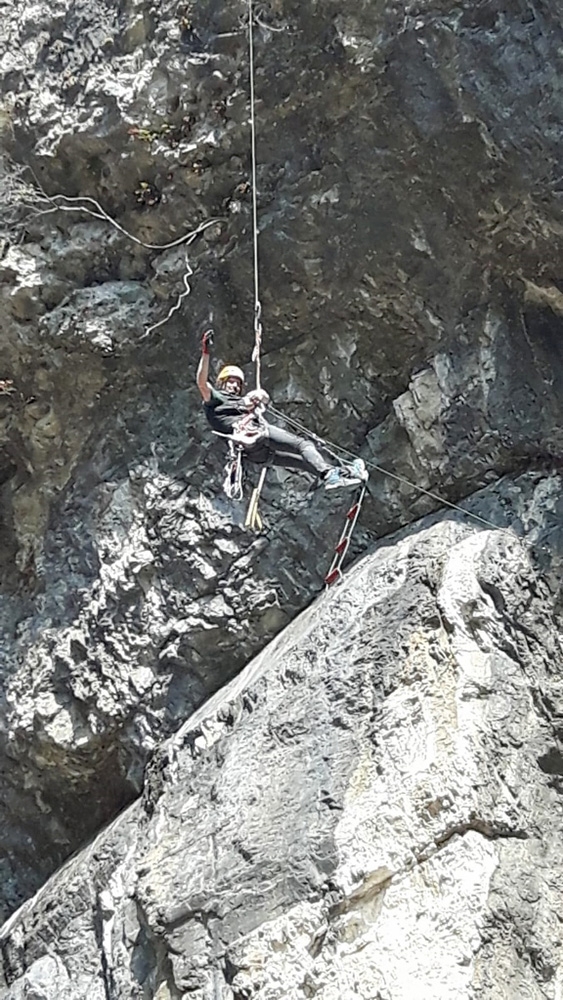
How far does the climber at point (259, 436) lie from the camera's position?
21.3ft

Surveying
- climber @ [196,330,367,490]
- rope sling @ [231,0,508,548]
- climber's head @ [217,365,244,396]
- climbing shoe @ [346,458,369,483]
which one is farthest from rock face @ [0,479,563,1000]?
climber's head @ [217,365,244,396]

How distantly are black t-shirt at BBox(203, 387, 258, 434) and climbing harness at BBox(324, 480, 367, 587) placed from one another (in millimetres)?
1098

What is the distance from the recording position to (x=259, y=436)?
21.6 feet

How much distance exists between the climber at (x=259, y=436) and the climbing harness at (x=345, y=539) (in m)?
0.69

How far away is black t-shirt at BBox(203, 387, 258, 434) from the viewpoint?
22.1 feet

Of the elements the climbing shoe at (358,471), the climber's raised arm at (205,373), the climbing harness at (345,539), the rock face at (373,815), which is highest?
the climber's raised arm at (205,373)

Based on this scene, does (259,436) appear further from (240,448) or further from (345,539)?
(345,539)

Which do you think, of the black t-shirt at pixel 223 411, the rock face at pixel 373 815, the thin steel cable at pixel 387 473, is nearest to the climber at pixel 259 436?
the black t-shirt at pixel 223 411

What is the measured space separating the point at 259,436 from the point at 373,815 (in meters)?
2.50

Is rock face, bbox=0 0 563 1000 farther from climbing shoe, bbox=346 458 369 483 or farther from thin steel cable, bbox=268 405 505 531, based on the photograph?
climbing shoe, bbox=346 458 369 483

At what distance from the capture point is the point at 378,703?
20.4 ft

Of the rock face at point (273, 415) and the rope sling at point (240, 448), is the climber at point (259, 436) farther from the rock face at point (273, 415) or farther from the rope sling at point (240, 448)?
the rock face at point (273, 415)

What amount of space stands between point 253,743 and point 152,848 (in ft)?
3.12

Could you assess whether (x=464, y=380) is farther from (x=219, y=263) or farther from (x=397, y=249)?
(x=219, y=263)
